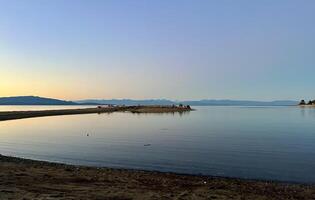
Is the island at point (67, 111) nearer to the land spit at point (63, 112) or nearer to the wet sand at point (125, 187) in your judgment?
the land spit at point (63, 112)


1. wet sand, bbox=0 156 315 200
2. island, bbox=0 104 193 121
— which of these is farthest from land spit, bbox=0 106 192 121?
wet sand, bbox=0 156 315 200

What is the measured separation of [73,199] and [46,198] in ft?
2.87

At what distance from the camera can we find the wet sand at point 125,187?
1442 centimetres

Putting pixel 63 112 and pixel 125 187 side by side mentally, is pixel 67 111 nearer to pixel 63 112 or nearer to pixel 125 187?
pixel 63 112

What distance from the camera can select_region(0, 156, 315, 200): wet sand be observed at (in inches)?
568

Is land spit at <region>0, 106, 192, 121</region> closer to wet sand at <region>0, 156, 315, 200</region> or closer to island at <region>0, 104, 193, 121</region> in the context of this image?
island at <region>0, 104, 193, 121</region>

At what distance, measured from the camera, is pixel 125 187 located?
54.4 ft

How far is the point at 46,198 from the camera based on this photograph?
43.5 ft

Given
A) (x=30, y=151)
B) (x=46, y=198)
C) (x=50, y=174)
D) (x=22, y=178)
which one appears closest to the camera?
(x=46, y=198)

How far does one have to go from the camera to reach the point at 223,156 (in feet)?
102

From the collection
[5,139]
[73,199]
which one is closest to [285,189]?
[73,199]

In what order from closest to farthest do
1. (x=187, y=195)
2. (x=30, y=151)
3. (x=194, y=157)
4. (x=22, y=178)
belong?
(x=187, y=195)
(x=22, y=178)
(x=194, y=157)
(x=30, y=151)

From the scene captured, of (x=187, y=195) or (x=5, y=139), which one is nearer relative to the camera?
(x=187, y=195)

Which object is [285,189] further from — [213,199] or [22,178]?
[22,178]
